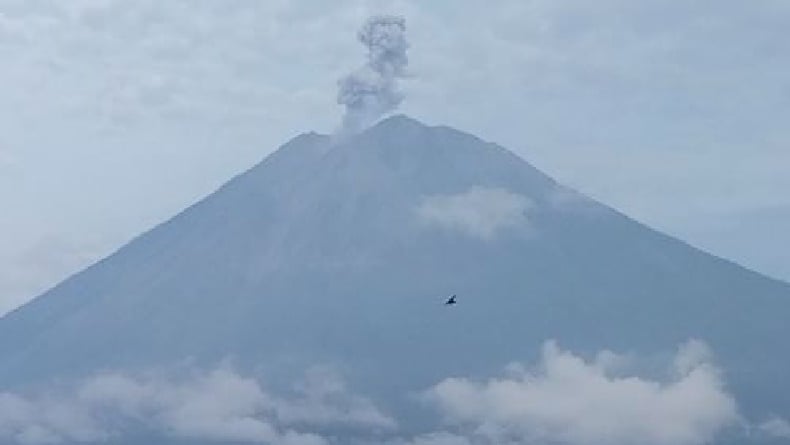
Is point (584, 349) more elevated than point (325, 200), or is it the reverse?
point (325, 200)

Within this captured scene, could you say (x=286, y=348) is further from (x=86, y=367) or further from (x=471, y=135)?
(x=471, y=135)

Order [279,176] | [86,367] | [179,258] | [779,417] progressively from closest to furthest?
1. [779,417]
2. [86,367]
3. [179,258]
4. [279,176]

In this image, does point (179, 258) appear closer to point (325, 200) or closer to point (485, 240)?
point (325, 200)

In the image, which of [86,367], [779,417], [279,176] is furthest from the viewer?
[279,176]

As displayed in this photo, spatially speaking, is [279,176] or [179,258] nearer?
[179,258]

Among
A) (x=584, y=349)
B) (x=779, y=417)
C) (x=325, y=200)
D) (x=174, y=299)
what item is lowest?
(x=779, y=417)

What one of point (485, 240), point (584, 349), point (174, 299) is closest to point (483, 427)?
point (584, 349)
